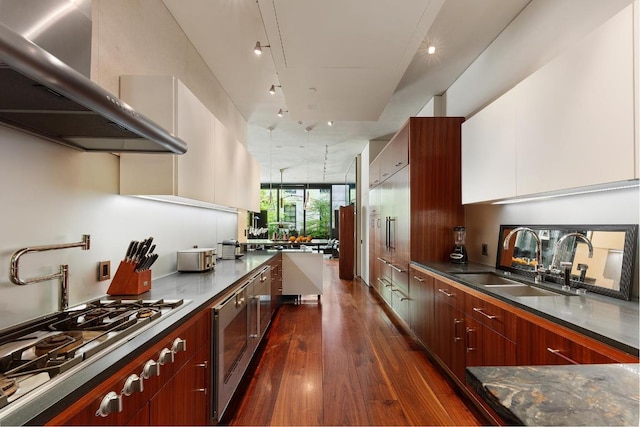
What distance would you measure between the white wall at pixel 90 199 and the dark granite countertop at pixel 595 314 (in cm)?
228

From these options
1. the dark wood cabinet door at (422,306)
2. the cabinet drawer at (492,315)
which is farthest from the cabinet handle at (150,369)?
the dark wood cabinet door at (422,306)

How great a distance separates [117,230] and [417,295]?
267cm

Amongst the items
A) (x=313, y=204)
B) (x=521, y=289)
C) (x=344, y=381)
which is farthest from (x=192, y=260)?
(x=313, y=204)

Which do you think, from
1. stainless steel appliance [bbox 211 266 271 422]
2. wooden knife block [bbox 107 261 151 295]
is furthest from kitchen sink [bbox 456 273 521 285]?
wooden knife block [bbox 107 261 151 295]

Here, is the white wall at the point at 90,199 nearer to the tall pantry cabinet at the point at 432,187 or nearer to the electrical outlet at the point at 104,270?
the electrical outlet at the point at 104,270

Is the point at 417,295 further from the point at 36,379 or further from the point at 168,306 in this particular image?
the point at 36,379

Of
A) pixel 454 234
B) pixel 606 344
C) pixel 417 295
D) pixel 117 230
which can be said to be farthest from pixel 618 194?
pixel 117 230

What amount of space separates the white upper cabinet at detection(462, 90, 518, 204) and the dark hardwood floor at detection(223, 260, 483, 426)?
1599 millimetres

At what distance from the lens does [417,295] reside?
312cm

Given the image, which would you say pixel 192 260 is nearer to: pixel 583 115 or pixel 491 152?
pixel 491 152

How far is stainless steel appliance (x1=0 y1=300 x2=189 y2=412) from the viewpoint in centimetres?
78

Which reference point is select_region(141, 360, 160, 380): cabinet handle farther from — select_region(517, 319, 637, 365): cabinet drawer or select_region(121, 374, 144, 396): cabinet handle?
select_region(517, 319, 637, 365): cabinet drawer

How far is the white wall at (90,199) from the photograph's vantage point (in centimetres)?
127

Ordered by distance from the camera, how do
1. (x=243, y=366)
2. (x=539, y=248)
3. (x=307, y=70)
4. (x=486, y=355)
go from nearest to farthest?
1. (x=486, y=355)
2. (x=539, y=248)
3. (x=243, y=366)
4. (x=307, y=70)
